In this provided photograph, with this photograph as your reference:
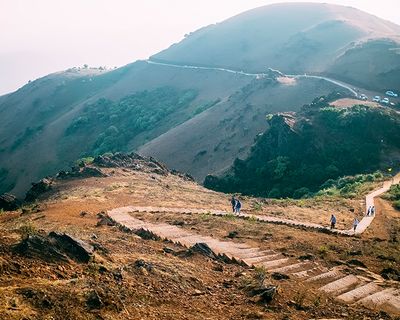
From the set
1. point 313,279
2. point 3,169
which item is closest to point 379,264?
point 313,279

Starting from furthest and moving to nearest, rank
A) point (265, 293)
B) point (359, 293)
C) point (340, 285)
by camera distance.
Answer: point (340, 285)
point (359, 293)
point (265, 293)

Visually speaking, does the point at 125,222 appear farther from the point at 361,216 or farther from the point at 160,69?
the point at 160,69

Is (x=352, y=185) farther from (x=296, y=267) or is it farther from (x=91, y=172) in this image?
(x=296, y=267)

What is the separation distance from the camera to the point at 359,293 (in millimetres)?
16562

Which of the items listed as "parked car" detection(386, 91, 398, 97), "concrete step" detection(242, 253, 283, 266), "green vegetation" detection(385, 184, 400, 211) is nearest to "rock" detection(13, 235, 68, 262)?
"concrete step" detection(242, 253, 283, 266)

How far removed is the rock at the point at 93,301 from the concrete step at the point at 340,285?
8.72 metres

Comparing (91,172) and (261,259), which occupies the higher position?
(91,172)

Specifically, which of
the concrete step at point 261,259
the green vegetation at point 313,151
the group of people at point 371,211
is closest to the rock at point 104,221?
the concrete step at point 261,259

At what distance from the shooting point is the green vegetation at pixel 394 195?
39003mm

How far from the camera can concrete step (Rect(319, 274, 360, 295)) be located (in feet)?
54.6

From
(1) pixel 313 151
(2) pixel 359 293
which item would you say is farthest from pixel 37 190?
(1) pixel 313 151

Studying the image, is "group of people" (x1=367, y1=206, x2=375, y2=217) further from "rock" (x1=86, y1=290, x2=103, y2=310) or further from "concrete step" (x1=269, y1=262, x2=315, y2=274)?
"rock" (x1=86, y1=290, x2=103, y2=310)

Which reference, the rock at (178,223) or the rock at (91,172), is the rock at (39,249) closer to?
the rock at (178,223)

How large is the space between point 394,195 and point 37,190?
33.2 meters
